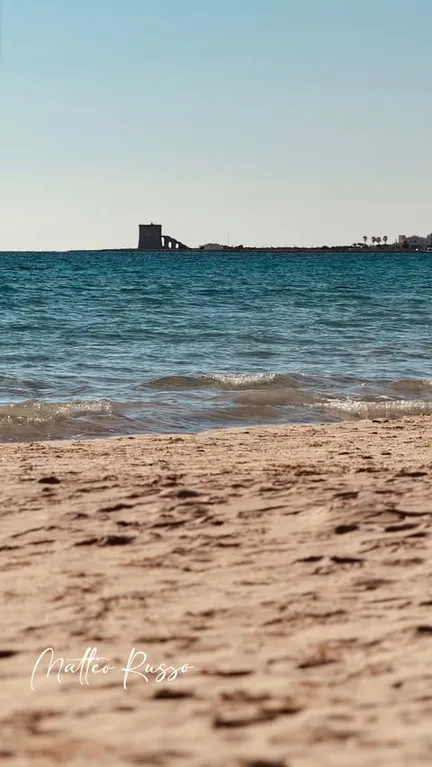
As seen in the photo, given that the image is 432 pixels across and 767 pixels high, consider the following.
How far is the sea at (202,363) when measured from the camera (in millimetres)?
11391

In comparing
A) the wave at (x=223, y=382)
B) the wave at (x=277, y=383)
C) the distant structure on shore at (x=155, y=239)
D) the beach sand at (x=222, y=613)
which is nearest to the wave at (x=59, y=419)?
the wave at (x=223, y=382)

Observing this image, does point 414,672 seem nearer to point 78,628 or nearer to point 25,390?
point 78,628

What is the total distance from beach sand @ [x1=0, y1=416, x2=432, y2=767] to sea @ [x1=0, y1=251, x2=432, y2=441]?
4.42 meters

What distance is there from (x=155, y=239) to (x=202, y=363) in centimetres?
14713

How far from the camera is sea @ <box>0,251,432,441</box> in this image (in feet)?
37.4

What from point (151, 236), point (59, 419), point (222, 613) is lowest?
point (59, 419)

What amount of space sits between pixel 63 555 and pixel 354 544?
154cm

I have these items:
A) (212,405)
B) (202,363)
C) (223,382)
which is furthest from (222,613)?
(202,363)

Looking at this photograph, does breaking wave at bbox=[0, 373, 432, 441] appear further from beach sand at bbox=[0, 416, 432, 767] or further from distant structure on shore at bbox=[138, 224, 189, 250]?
distant structure on shore at bbox=[138, 224, 189, 250]

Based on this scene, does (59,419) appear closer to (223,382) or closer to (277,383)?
(223,382)

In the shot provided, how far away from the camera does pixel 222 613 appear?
13.4 ft

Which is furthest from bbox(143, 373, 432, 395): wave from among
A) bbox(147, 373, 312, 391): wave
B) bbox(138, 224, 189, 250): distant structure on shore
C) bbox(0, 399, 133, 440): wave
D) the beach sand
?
bbox(138, 224, 189, 250): distant structure on shore

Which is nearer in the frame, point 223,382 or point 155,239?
point 223,382

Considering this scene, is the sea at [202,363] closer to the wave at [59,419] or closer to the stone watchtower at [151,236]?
the wave at [59,419]
